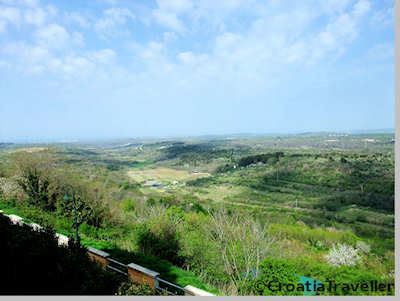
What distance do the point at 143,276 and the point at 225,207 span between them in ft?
30.4

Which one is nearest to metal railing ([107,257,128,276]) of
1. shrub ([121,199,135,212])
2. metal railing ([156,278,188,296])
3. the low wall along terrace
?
the low wall along terrace

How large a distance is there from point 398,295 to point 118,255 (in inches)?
173

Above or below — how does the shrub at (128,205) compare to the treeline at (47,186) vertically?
below

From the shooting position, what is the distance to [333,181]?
1712 centimetres

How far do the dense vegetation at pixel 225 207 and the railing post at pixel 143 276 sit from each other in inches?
35.2

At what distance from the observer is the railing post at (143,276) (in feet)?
12.0

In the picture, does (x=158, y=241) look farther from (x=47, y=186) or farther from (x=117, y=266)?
(x=47, y=186)

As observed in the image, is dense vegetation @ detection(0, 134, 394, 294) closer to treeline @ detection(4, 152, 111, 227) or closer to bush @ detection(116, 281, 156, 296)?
treeline @ detection(4, 152, 111, 227)

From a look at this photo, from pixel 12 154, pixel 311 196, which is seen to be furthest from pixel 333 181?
pixel 12 154

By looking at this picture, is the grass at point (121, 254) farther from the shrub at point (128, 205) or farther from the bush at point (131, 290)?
the shrub at point (128, 205)

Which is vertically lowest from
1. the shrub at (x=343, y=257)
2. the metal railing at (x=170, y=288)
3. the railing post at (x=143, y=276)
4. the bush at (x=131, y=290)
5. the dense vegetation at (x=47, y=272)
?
the shrub at (x=343, y=257)

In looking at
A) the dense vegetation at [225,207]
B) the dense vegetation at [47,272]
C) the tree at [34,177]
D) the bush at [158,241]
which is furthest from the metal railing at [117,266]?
the tree at [34,177]

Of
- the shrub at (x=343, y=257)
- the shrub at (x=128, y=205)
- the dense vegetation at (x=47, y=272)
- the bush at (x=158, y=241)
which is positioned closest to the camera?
the dense vegetation at (x=47, y=272)

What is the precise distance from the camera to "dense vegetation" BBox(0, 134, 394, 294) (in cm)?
589
